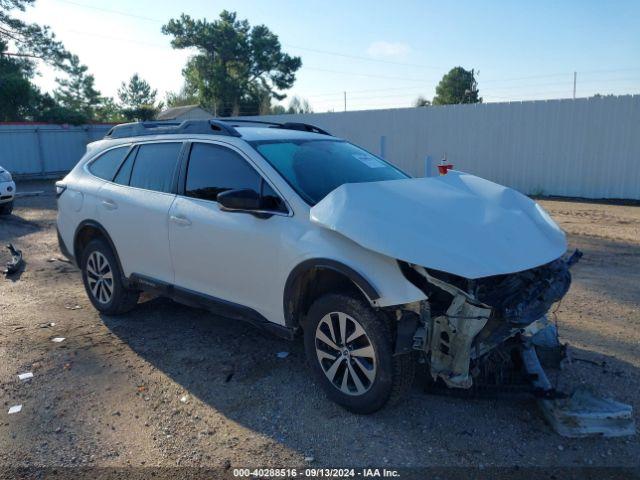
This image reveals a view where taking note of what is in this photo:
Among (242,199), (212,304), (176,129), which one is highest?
(176,129)

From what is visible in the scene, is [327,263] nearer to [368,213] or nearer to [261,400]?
[368,213]

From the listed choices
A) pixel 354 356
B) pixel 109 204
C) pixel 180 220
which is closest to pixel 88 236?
pixel 109 204

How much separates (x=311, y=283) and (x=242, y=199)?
772 mm

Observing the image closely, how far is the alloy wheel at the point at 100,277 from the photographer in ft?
17.7

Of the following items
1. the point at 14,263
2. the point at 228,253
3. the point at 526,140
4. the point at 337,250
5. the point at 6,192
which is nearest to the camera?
the point at 337,250

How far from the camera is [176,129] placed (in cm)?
499

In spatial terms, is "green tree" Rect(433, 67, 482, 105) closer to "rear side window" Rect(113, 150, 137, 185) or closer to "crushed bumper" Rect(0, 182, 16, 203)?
"crushed bumper" Rect(0, 182, 16, 203)

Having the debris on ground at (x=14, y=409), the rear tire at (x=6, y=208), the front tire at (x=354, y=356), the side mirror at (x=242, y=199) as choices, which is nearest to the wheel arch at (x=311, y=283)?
the front tire at (x=354, y=356)

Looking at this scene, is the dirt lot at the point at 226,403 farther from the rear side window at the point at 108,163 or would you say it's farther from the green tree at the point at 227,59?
the green tree at the point at 227,59

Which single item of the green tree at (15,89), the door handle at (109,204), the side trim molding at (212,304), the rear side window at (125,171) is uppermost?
the green tree at (15,89)

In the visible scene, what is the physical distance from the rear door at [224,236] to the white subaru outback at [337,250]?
0.01 meters

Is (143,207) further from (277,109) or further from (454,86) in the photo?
(454,86)

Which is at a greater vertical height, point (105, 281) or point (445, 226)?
point (445, 226)

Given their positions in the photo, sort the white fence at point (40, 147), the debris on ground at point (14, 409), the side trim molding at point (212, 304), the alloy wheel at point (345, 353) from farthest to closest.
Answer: the white fence at point (40, 147), the side trim molding at point (212, 304), the debris on ground at point (14, 409), the alloy wheel at point (345, 353)
